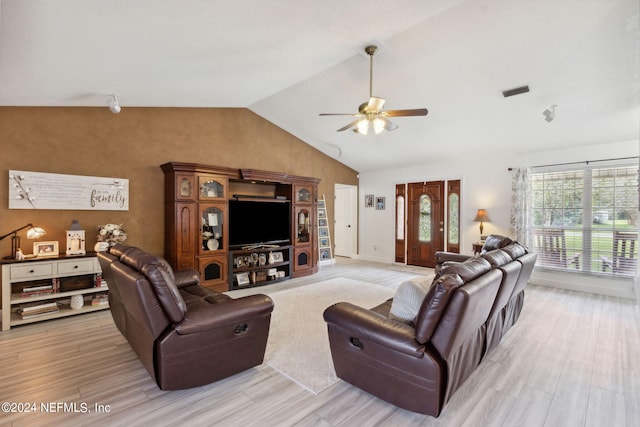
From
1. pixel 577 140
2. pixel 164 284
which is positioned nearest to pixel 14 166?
pixel 164 284

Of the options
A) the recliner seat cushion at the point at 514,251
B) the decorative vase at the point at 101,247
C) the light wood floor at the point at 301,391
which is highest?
the recliner seat cushion at the point at 514,251

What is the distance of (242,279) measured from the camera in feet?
17.1

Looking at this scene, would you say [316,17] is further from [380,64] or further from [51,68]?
[51,68]

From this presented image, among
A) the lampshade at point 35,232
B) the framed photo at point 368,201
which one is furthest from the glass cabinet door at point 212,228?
the framed photo at point 368,201

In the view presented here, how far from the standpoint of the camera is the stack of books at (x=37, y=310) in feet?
11.1

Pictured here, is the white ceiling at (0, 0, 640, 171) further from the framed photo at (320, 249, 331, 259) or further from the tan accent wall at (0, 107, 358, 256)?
the framed photo at (320, 249, 331, 259)

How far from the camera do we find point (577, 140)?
491 cm

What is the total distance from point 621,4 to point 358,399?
162 inches

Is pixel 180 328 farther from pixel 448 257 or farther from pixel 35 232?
pixel 448 257

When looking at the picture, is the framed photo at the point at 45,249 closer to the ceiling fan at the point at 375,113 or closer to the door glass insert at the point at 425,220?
the ceiling fan at the point at 375,113

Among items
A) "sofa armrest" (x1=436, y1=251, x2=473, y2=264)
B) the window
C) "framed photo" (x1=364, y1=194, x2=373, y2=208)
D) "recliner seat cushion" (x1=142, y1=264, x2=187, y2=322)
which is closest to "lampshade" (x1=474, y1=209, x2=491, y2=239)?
the window

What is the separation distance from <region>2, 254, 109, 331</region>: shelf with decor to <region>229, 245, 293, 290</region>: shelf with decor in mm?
1877

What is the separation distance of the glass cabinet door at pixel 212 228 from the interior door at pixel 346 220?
3948 mm

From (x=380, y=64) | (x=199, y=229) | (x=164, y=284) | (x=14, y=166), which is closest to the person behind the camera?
(x=164, y=284)
